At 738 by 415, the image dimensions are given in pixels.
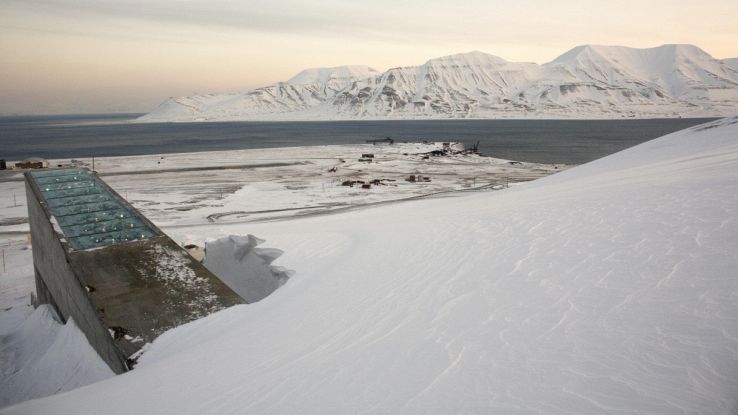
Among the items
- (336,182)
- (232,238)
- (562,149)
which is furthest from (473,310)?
(562,149)

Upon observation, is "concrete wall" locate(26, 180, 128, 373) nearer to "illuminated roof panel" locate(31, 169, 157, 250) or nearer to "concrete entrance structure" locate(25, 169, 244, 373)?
"concrete entrance structure" locate(25, 169, 244, 373)

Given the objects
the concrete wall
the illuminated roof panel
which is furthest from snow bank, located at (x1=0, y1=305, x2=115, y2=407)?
the illuminated roof panel

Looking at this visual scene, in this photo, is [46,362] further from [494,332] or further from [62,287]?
[494,332]

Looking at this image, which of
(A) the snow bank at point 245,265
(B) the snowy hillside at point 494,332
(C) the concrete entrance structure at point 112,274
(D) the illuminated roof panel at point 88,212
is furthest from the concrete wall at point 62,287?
(A) the snow bank at point 245,265

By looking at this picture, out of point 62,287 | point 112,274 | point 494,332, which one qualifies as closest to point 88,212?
point 62,287

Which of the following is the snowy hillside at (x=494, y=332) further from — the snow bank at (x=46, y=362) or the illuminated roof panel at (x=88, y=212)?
the illuminated roof panel at (x=88, y=212)

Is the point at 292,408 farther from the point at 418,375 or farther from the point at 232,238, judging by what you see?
the point at 232,238
